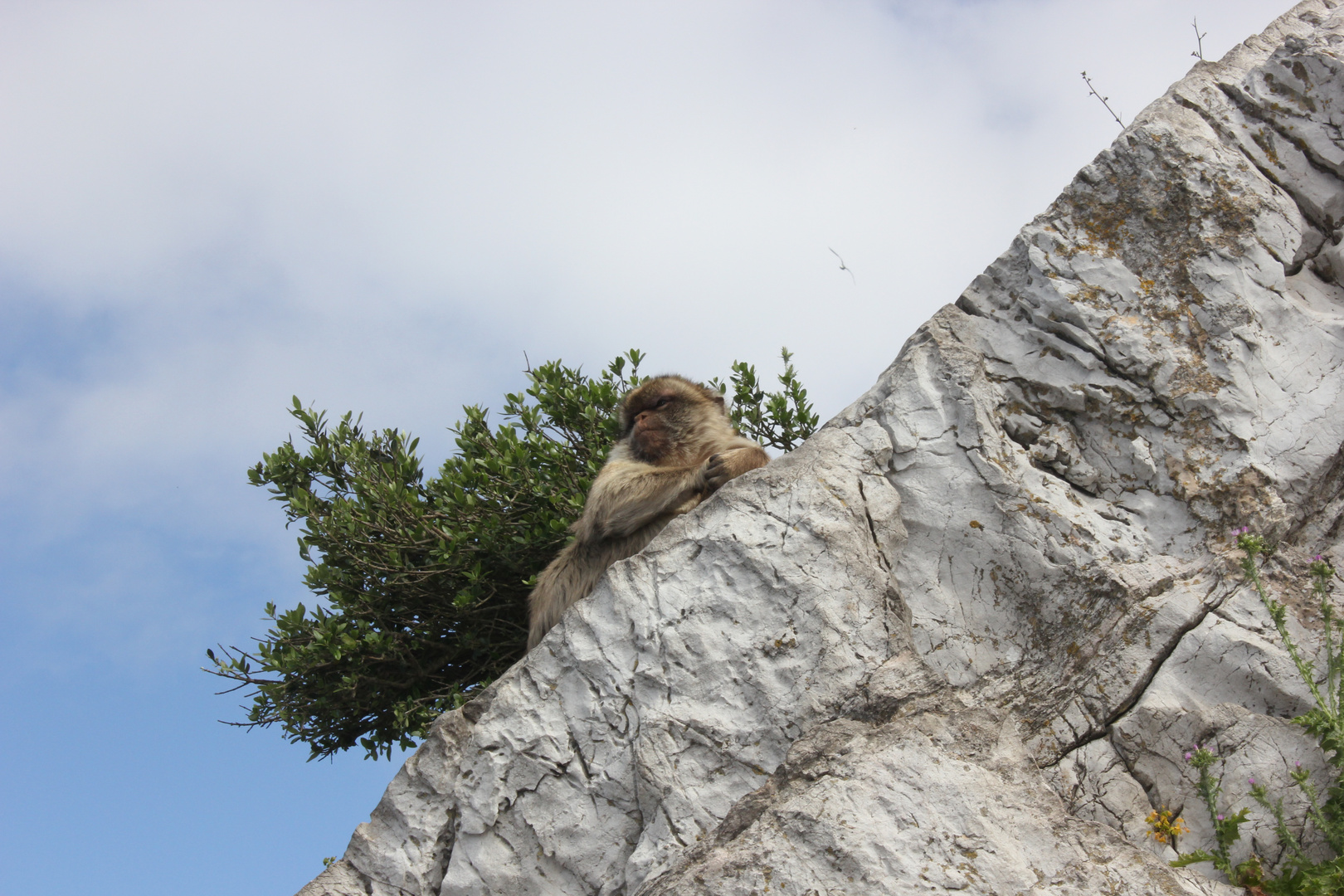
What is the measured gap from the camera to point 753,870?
3.02 meters

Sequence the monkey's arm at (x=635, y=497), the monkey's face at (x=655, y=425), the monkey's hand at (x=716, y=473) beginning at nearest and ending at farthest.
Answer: the monkey's hand at (x=716, y=473) < the monkey's arm at (x=635, y=497) < the monkey's face at (x=655, y=425)

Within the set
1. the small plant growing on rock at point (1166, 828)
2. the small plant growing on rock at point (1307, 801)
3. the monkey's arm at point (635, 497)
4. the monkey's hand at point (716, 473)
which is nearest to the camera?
the small plant growing on rock at point (1307, 801)

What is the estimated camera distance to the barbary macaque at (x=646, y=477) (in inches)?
189

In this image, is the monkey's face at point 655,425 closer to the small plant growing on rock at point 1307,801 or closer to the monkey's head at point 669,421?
the monkey's head at point 669,421

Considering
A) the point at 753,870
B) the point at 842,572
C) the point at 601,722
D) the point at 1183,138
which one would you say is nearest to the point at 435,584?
the point at 601,722

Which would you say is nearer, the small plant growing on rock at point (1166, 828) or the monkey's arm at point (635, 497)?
the small plant growing on rock at point (1166, 828)

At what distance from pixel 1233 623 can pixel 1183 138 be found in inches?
81.9

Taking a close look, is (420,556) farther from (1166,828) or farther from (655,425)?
(1166,828)

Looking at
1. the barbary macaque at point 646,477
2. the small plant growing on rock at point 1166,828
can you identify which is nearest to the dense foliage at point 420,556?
the barbary macaque at point 646,477

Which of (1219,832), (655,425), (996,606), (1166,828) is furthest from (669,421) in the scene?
(1219,832)

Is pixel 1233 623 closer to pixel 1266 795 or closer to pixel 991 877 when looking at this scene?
pixel 1266 795

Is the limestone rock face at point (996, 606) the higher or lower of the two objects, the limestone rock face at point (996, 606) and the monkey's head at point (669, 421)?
the lower

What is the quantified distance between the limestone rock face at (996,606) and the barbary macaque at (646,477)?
77 centimetres

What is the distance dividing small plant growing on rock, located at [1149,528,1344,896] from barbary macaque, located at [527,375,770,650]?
211 cm
